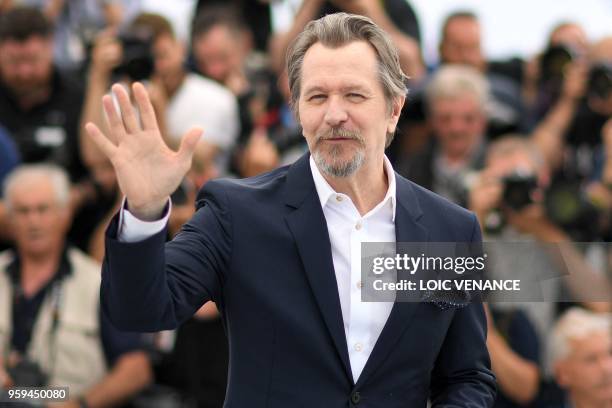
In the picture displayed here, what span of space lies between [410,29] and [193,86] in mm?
1250

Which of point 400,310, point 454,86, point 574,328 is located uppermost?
point 454,86

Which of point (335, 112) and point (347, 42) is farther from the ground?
point (347, 42)

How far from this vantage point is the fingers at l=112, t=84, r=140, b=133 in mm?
2512

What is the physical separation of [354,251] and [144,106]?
72 centimetres

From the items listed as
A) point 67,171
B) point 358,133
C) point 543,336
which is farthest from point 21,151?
point 358,133

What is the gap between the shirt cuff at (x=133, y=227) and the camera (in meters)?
2.53

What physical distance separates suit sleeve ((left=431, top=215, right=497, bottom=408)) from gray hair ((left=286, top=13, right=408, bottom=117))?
0.60m

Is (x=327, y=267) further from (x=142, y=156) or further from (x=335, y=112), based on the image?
(x=142, y=156)

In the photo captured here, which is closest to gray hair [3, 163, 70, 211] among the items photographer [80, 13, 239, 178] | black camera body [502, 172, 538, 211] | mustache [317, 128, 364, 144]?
photographer [80, 13, 239, 178]

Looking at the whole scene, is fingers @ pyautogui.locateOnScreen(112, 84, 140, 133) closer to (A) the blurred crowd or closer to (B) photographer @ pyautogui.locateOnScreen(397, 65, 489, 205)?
(A) the blurred crowd

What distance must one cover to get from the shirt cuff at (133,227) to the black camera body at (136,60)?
342cm

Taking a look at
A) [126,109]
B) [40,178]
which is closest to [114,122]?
[126,109]

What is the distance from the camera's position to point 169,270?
267cm

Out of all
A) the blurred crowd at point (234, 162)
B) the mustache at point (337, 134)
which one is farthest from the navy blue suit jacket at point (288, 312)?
the blurred crowd at point (234, 162)
